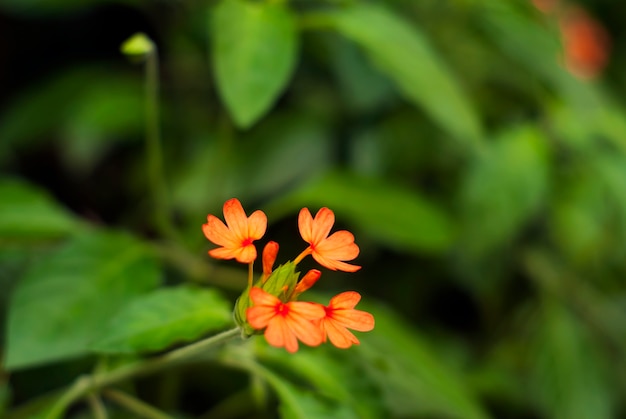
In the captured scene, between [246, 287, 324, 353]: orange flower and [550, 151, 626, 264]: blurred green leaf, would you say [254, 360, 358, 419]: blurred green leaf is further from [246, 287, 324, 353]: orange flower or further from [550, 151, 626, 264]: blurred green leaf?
[550, 151, 626, 264]: blurred green leaf

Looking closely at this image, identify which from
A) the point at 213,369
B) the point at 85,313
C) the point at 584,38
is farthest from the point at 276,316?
the point at 584,38

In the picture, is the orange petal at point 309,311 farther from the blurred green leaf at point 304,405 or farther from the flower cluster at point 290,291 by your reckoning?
the blurred green leaf at point 304,405

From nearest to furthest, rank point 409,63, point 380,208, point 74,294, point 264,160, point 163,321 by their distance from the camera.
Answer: point 163,321 → point 74,294 → point 409,63 → point 380,208 → point 264,160

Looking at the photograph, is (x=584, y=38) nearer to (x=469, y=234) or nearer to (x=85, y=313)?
(x=469, y=234)

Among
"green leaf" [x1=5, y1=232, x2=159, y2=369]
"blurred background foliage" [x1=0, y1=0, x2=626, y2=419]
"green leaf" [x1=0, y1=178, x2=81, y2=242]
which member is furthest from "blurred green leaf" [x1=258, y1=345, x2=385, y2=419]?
"green leaf" [x1=0, y1=178, x2=81, y2=242]

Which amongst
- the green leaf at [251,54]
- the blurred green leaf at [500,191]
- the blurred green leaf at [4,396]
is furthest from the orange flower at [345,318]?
the blurred green leaf at [500,191]

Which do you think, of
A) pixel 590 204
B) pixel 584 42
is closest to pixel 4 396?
pixel 590 204

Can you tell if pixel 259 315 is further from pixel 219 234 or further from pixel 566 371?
pixel 566 371
